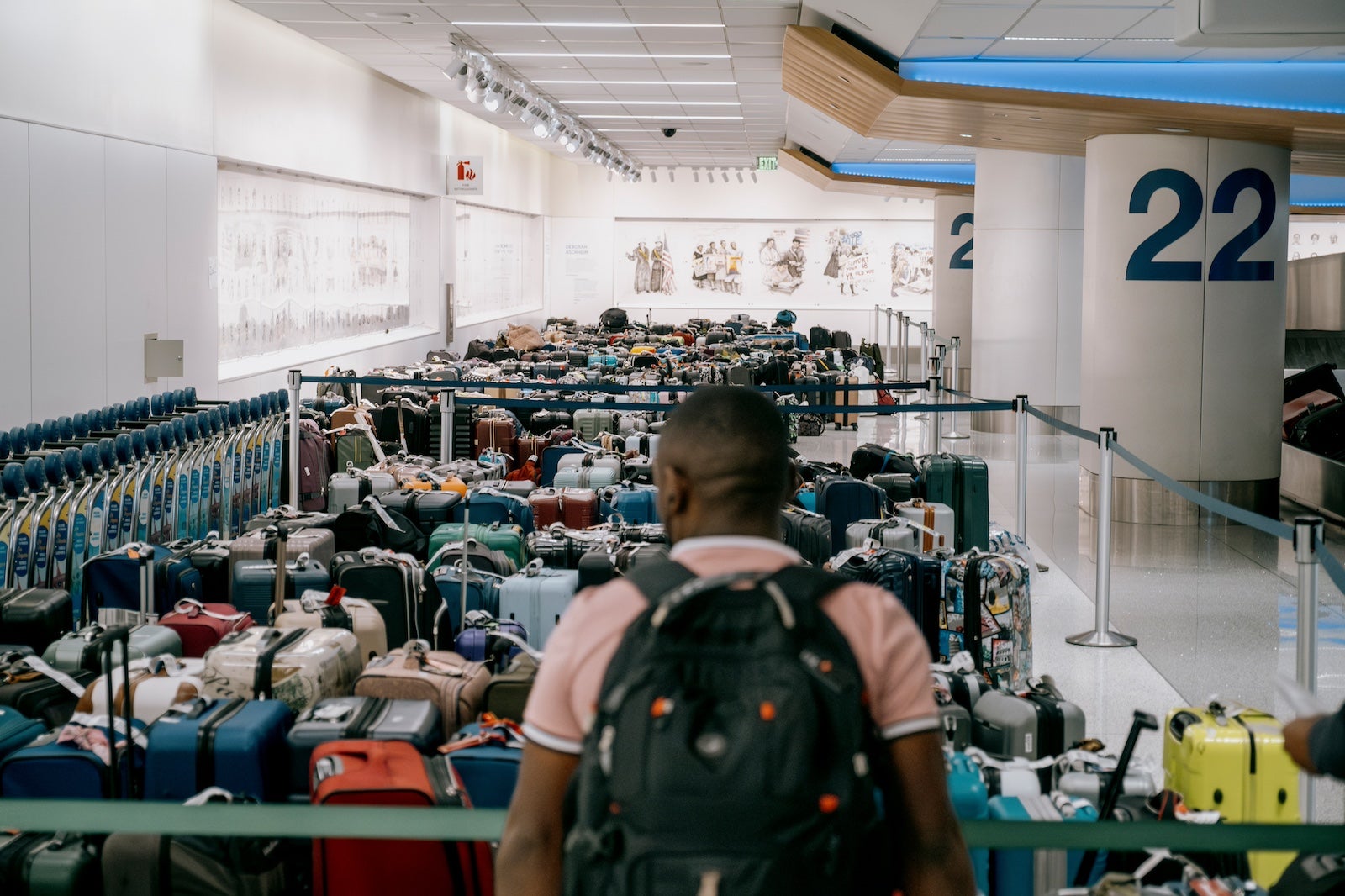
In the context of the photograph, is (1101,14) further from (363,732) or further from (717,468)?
(717,468)

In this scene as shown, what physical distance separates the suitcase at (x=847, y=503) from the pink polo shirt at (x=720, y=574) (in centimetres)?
628

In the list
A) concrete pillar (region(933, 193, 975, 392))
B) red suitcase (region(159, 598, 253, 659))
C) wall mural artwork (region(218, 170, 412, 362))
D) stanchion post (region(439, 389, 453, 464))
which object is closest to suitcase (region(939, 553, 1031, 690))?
red suitcase (region(159, 598, 253, 659))

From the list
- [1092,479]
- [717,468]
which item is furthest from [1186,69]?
[717,468]

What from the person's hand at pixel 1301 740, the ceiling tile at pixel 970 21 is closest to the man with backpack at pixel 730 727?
the person's hand at pixel 1301 740

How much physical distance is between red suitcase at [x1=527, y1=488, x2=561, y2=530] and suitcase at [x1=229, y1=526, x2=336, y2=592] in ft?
4.31

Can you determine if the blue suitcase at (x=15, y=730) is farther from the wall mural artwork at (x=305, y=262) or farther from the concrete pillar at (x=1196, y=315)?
the wall mural artwork at (x=305, y=262)

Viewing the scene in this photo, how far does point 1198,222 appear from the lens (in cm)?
1177

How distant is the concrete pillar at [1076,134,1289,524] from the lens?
1178 cm

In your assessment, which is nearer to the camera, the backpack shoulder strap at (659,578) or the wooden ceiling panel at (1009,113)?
the backpack shoulder strap at (659,578)

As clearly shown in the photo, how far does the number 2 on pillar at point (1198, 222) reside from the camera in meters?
11.7

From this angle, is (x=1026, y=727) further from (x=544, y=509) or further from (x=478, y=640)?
(x=544, y=509)

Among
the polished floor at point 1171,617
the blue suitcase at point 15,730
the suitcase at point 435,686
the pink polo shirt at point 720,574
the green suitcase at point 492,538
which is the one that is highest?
the pink polo shirt at point 720,574

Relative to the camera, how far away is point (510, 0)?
40.3 ft

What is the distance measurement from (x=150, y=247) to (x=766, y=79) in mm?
8364
